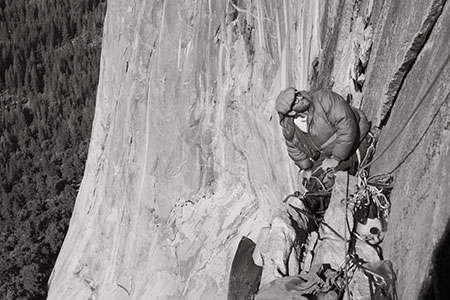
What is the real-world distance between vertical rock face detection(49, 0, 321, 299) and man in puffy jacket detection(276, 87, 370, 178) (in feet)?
11.6

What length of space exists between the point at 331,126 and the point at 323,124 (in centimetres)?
8

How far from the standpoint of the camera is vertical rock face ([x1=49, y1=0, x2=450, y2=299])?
474cm

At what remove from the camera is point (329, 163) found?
6141 millimetres

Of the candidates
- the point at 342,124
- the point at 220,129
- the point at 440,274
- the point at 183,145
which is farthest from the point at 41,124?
the point at 440,274

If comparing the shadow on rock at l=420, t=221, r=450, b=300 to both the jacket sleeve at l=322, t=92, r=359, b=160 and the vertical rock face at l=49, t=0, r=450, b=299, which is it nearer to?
the vertical rock face at l=49, t=0, r=450, b=299

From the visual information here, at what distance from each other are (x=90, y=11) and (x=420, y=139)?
38592 millimetres

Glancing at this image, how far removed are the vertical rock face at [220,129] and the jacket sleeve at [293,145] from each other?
82 centimetres

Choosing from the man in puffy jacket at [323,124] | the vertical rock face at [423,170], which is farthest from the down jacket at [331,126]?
the vertical rock face at [423,170]

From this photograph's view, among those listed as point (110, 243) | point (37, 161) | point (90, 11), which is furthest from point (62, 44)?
point (110, 243)

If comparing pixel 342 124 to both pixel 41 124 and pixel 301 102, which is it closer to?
pixel 301 102

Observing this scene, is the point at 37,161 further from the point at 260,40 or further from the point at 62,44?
the point at 260,40

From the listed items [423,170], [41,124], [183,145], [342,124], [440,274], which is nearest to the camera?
[440,274]

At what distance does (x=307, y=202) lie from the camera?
6.18 meters

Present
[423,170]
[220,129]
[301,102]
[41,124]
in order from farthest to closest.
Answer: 1. [41,124]
2. [220,129]
3. [301,102]
4. [423,170]
